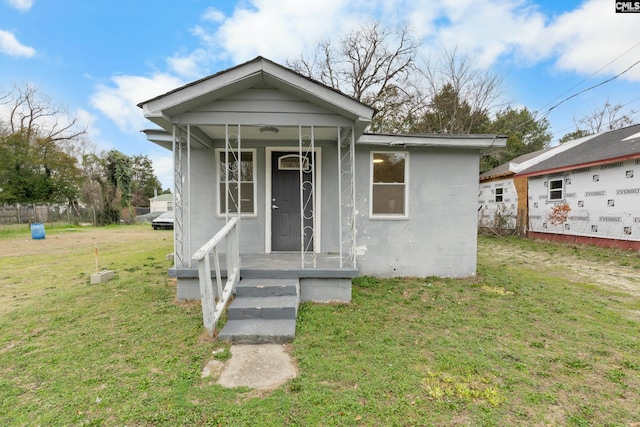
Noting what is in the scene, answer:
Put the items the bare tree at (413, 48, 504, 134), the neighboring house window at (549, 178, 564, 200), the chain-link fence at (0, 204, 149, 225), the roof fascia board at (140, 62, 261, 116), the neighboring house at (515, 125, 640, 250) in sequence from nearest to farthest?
1. the roof fascia board at (140, 62, 261, 116)
2. the neighboring house at (515, 125, 640, 250)
3. the neighboring house window at (549, 178, 564, 200)
4. the chain-link fence at (0, 204, 149, 225)
5. the bare tree at (413, 48, 504, 134)

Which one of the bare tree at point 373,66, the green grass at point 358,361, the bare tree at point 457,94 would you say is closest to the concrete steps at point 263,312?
the green grass at point 358,361

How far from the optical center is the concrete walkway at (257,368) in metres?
2.30

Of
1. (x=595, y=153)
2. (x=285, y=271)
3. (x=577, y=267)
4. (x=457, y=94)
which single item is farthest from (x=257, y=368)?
(x=457, y=94)

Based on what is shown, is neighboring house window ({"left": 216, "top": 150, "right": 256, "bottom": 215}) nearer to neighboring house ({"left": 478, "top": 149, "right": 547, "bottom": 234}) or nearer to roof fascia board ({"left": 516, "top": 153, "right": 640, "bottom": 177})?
roof fascia board ({"left": 516, "top": 153, "right": 640, "bottom": 177})

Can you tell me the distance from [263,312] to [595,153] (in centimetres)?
1233

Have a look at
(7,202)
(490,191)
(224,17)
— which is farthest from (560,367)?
(7,202)

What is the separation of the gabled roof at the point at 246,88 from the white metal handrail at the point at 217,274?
5.64 feet

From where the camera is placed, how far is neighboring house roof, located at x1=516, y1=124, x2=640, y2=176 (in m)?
8.36

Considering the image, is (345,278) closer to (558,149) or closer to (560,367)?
(560,367)

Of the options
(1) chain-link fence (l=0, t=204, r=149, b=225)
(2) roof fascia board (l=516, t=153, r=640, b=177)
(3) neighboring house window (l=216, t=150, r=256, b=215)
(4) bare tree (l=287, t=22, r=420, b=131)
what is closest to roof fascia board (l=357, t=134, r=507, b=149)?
(3) neighboring house window (l=216, t=150, r=256, b=215)

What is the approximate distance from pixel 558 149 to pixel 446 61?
29.5 feet

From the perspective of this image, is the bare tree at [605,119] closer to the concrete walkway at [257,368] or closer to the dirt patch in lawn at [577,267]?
the dirt patch in lawn at [577,267]

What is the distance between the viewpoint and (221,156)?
522 centimetres

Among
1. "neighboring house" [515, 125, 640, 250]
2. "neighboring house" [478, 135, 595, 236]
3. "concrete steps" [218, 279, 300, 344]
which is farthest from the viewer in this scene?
"neighboring house" [478, 135, 595, 236]
